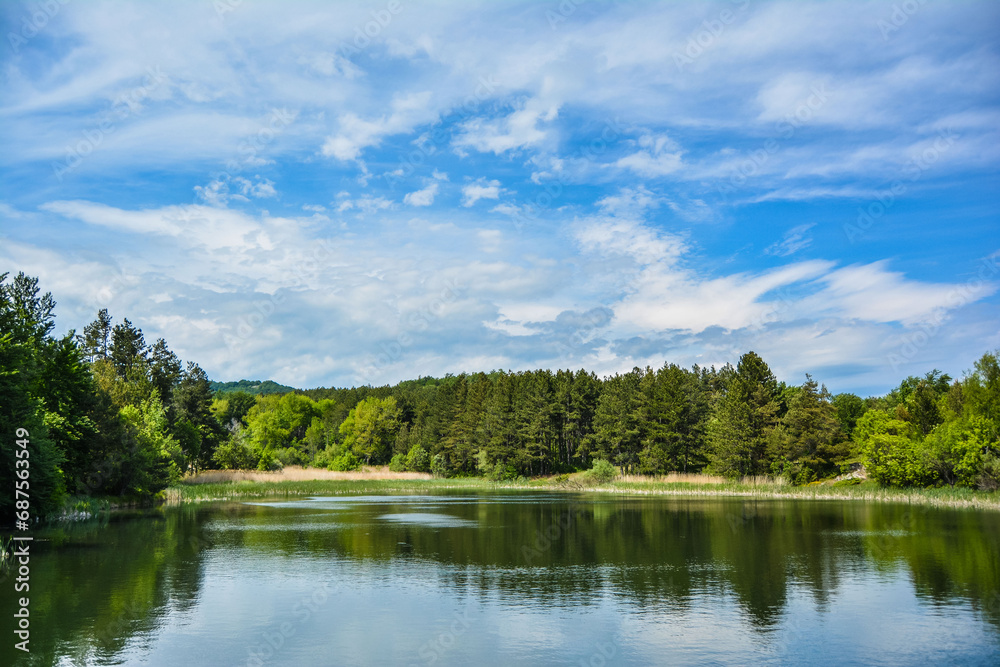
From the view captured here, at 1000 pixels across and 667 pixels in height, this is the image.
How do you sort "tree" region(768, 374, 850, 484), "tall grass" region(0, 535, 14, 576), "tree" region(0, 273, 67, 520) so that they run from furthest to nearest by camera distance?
"tree" region(768, 374, 850, 484) → "tree" region(0, 273, 67, 520) → "tall grass" region(0, 535, 14, 576)

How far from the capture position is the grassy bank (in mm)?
62250

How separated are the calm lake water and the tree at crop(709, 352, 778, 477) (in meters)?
45.3

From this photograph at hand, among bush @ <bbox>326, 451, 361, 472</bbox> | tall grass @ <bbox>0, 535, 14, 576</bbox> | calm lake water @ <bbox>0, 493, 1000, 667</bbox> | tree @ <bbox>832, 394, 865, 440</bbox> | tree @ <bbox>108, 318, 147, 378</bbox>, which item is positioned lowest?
bush @ <bbox>326, 451, 361, 472</bbox>

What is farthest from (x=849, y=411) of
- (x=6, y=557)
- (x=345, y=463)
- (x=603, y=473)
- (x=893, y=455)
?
(x=6, y=557)

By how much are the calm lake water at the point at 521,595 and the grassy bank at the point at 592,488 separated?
19.7m

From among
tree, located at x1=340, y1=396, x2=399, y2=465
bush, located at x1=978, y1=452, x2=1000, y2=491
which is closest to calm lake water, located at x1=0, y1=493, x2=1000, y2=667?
bush, located at x1=978, y1=452, x2=1000, y2=491

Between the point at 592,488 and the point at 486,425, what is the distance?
33.2 metres

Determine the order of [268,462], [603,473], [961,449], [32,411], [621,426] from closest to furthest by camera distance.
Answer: [32,411], [961,449], [603,473], [621,426], [268,462]

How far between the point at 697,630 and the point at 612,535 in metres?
21.4

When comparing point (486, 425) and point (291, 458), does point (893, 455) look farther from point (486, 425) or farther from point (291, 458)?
point (291, 458)

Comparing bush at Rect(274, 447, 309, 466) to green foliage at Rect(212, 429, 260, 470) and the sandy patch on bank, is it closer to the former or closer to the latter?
green foliage at Rect(212, 429, 260, 470)

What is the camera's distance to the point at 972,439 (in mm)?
60031

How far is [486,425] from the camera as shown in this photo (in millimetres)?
130250

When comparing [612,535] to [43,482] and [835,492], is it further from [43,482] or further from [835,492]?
[835,492]
